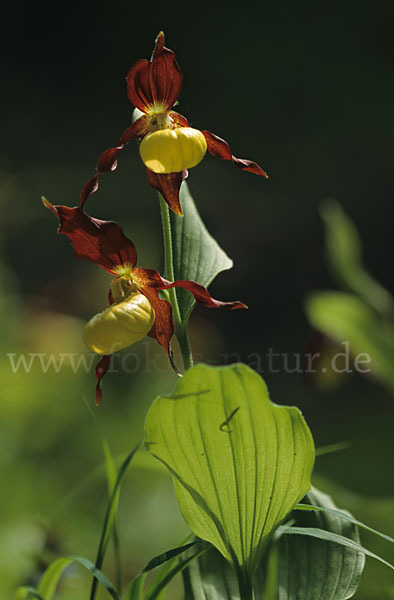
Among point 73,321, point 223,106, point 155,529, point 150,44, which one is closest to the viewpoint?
point 155,529

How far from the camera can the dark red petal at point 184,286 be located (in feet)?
1.53

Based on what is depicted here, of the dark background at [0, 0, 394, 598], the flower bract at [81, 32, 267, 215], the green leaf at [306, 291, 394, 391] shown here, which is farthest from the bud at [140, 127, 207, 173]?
the dark background at [0, 0, 394, 598]

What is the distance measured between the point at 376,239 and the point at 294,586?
8.38 ft

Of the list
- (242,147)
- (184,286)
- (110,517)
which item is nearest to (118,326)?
(184,286)

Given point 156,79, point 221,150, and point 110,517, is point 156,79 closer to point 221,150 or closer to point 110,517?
point 221,150

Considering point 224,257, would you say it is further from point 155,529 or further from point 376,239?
point 376,239

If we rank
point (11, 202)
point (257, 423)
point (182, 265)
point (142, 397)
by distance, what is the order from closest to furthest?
point (257, 423)
point (182, 265)
point (142, 397)
point (11, 202)

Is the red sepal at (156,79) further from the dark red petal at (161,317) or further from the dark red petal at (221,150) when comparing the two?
the dark red petal at (161,317)

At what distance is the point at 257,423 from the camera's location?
41 cm

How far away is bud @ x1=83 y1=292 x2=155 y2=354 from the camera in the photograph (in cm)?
47

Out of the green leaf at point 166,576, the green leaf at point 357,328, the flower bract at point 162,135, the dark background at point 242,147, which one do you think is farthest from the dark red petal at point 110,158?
the dark background at point 242,147

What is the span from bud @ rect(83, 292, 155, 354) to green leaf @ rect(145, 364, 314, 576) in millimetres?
85

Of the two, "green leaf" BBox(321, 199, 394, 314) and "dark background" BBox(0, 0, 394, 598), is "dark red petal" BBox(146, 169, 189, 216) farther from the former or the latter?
"dark background" BBox(0, 0, 394, 598)

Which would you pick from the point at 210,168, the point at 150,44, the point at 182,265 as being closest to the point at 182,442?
the point at 182,265
